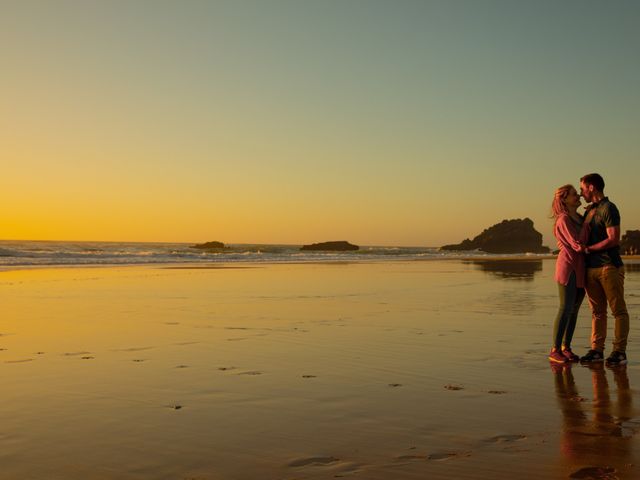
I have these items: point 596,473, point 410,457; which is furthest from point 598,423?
point 410,457

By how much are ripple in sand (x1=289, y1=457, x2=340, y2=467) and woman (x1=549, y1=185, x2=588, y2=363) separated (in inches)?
192

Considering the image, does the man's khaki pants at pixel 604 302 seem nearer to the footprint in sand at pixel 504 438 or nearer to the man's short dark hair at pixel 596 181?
the man's short dark hair at pixel 596 181

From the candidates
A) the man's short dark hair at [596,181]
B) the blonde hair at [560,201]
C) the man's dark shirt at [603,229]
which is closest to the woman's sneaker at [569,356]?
the man's dark shirt at [603,229]

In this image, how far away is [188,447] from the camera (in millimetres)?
4133

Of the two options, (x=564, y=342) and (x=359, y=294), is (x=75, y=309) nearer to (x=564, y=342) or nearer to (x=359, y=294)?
(x=359, y=294)

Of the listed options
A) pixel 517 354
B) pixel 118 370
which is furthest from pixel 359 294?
pixel 118 370

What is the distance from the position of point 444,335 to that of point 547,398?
3820 mm

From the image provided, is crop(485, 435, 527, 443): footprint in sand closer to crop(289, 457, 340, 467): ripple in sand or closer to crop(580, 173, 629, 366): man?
crop(289, 457, 340, 467): ripple in sand

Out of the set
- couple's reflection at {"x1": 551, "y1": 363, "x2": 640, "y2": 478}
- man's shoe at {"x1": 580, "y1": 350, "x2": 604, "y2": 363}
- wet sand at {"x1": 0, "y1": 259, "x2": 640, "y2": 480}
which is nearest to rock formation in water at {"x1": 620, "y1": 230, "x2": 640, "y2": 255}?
wet sand at {"x1": 0, "y1": 259, "x2": 640, "y2": 480}

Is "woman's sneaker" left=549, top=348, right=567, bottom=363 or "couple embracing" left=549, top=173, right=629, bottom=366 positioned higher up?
"couple embracing" left=549, top=173, right=629, bottom=366

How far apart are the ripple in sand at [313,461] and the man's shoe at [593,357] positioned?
4728mm

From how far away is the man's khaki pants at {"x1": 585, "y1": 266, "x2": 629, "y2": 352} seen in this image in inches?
295

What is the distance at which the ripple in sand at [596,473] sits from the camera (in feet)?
11.7

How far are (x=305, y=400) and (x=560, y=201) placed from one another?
15.4 feet
